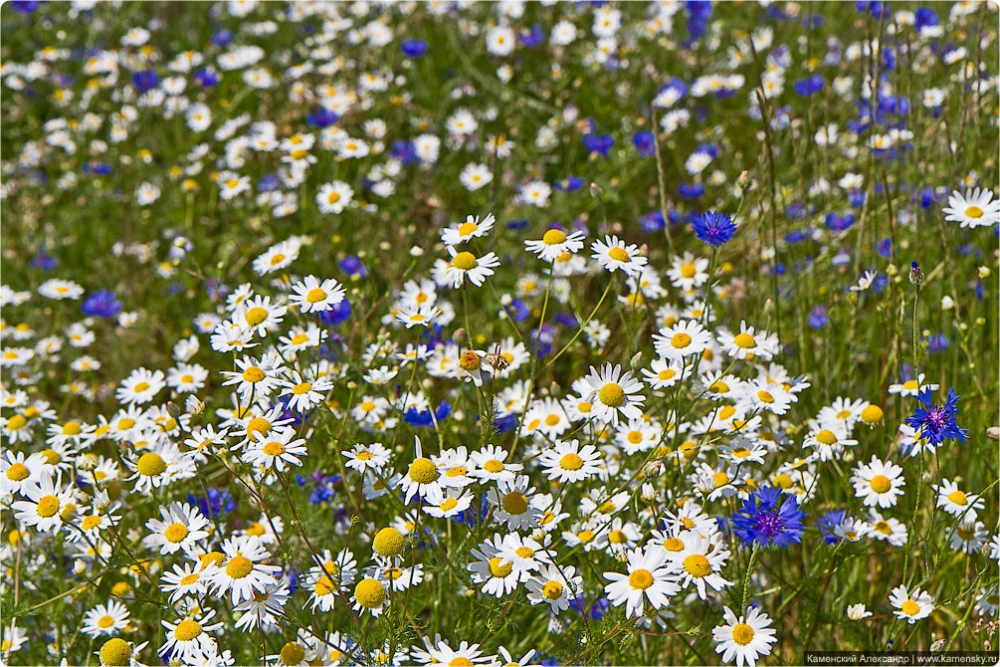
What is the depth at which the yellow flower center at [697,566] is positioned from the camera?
1.55 m

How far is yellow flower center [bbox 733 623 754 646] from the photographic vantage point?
161cm

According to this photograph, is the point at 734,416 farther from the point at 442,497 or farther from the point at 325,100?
the point at 325,100

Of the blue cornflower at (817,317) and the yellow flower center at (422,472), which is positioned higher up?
the blue cornflower at (817,317)

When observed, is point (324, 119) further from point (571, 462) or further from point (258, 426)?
point (571, 462)

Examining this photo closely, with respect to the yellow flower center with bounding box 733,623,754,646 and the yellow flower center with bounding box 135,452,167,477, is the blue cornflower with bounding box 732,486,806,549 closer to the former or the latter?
the yellow flower center with bounding box 733,623,754,646

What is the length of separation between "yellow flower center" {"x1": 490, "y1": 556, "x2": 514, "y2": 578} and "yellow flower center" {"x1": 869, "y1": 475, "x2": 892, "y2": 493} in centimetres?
81

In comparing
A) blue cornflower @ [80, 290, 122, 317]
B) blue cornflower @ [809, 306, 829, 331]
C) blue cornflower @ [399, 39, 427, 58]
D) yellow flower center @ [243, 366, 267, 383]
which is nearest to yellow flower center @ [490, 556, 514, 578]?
yellow flower center @ [243, 366, 267, 383]

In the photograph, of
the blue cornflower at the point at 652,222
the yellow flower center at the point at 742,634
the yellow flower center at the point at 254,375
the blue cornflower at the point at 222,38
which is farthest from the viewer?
the blue cornflower at the point at 222,38

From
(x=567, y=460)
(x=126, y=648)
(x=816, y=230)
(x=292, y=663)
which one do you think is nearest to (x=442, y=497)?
(x=567, y=460)

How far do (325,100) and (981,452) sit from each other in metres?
3.18

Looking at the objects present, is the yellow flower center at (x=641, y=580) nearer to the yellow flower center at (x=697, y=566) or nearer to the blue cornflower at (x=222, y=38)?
the yellow flower center at (x=697, y=566)

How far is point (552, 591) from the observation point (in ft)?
5.45

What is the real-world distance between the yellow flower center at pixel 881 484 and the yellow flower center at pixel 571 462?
2.13ft

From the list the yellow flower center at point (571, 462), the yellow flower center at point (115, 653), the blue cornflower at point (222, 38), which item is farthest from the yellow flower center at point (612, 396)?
the blue cornflower at point (222, 38)
